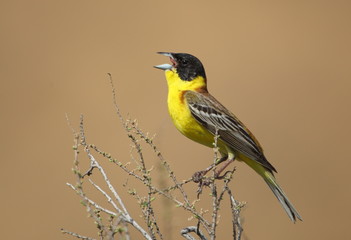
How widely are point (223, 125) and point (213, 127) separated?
21 cm

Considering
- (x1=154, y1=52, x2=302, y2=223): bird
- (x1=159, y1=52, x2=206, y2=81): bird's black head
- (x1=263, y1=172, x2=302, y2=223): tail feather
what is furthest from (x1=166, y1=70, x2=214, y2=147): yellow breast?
(x1=263, y1=172, x2=302, y2=223): tail feather

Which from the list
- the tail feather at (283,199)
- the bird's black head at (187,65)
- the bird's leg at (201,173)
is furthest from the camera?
the bird's black head at (187,65)

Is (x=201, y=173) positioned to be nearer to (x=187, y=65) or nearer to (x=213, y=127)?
(x=213, y=127)

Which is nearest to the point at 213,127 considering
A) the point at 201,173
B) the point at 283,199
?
the point at 201,173

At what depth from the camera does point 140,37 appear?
12898mm

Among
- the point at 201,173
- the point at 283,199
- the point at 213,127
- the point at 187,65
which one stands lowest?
the point at 283,199

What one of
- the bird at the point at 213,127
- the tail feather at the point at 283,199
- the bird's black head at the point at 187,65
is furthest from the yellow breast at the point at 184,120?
the tail feather at the point at 283,199

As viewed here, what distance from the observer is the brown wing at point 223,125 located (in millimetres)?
4711

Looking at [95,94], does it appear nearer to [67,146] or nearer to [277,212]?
[67,146]

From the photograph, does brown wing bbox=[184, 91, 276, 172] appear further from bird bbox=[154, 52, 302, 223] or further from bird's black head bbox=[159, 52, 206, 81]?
bird's black head bbox=[159, 52, 206, 81]

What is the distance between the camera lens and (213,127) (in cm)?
468

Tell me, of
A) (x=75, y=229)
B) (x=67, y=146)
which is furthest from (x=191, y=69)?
(x=67, y=146)

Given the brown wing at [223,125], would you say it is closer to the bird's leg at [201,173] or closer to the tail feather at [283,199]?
the tail feather at [283,199]

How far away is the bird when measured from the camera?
185 inches
